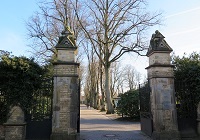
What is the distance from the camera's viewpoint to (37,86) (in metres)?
9.70

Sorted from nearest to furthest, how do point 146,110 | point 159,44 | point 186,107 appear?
point 159,44 < point 186,107 < point 146,110

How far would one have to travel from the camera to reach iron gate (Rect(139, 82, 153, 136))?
10594 mm

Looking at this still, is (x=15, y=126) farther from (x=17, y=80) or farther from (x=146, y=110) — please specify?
(x=146, y=110)

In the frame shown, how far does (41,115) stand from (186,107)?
6648 millimetres

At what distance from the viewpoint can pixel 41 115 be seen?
9586mm

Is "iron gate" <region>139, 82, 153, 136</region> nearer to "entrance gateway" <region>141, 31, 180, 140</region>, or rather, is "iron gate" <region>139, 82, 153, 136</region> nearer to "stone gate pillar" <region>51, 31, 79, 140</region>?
"entrance gateway" <region>141, 31, 180, 140</region>

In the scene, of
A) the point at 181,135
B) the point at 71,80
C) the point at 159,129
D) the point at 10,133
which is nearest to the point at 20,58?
the point at 71,80

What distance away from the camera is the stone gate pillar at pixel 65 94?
9.24 m

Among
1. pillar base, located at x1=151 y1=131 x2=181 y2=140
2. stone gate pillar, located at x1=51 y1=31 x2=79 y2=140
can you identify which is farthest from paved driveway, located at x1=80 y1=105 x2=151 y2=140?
stone gate pillar, located at x1=51 y1=31 x2=79 y2=140

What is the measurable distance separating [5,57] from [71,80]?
9.76 ft

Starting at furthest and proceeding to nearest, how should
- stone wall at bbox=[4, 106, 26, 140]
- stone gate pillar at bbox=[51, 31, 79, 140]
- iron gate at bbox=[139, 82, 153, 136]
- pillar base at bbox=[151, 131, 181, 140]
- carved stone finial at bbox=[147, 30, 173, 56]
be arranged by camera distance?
iron gate at bbox=[139, 82, 153, 136]
carved stone finial at bbox=[147, 30, 173, 56]
pillar base at bbox=[151, 131, 181, 140]
stone gate pillar at bbox=[51, 31, 79, 140]
stone wall at bbox=[4, 106, 26, 140]

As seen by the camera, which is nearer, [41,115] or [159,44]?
[41,115]

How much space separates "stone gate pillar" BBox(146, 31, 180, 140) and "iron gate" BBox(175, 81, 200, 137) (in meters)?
0.56

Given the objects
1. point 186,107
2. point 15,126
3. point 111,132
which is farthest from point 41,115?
point 186,107
